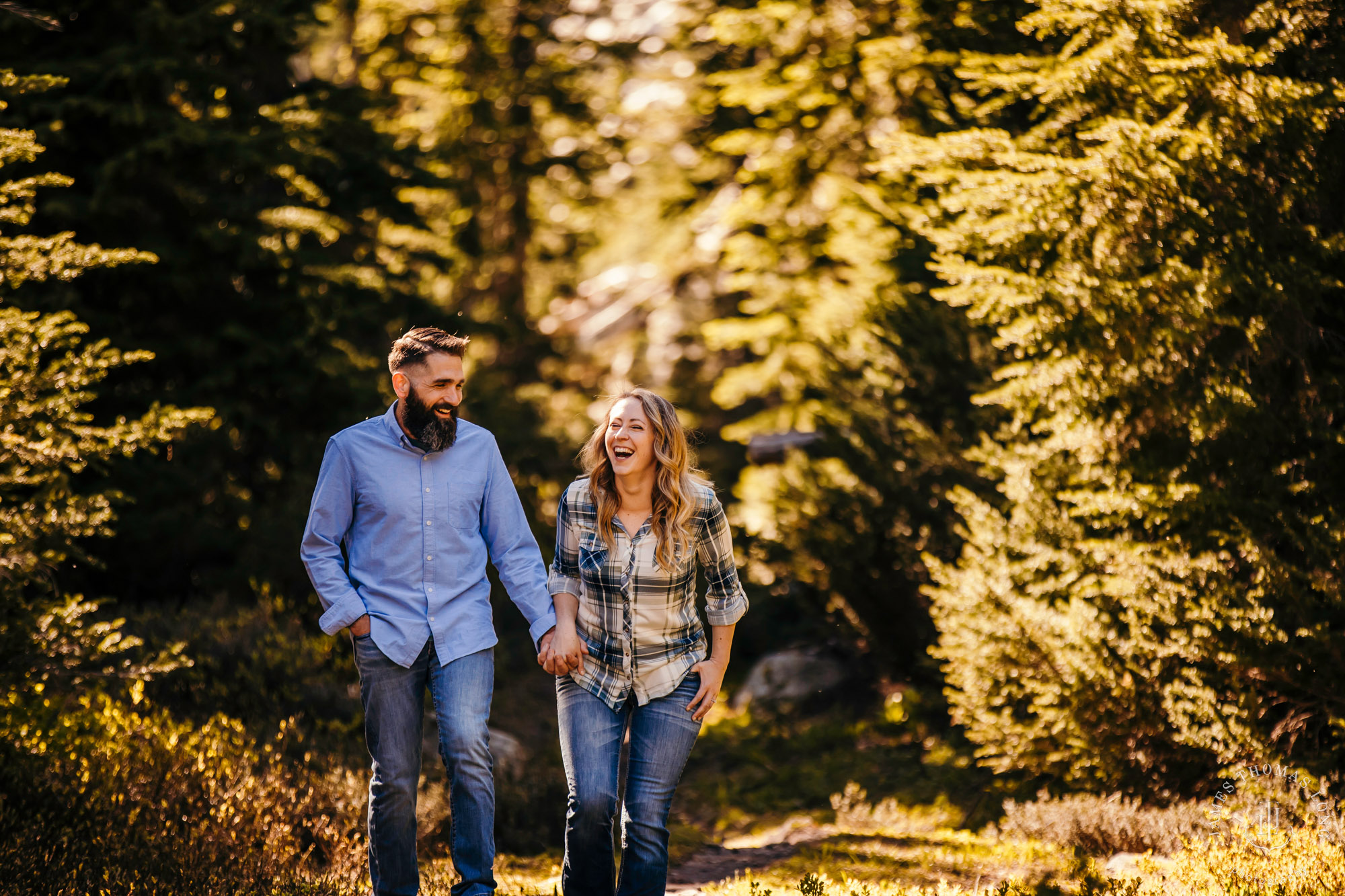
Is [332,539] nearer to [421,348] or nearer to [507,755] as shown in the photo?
[421,348]

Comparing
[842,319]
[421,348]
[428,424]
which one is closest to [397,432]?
[428,424]

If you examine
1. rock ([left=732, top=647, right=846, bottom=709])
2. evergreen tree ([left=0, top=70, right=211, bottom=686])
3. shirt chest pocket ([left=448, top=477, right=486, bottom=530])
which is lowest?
rock ([left=732, top=647, right=846, bottom=709])

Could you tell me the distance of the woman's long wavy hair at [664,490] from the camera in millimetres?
4230

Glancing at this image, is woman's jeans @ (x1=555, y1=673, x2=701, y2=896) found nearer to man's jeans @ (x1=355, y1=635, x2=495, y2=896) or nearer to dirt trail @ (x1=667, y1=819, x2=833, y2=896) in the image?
man's jeans @ (x1=355, y1=635, x2=495, y2=896)

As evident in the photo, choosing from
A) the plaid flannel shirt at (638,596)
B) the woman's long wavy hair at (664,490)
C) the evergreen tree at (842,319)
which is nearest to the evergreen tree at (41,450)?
the plaid flannel shirt at (638,596)

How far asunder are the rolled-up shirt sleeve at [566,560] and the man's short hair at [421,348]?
2.62 ft

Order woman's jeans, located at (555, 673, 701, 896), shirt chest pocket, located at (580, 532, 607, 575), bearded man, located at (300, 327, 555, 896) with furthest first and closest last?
1. shirt chest pocket, located at (580, 532, 607, 575)
2. bearded man, located at (300, 327, 555, 896)
3. woman's jeans, located at (555, 673, 701, 896)

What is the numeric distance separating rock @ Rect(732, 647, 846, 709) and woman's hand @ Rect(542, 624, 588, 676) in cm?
709

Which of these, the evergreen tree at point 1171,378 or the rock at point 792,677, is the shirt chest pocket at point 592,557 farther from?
the rock at point 792,677

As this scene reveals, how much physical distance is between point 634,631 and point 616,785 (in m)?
0.60

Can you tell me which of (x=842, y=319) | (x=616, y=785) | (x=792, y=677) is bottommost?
(x=792, y=677)

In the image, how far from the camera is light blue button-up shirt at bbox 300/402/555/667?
13.7 ft

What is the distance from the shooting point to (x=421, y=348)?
14.4 ft

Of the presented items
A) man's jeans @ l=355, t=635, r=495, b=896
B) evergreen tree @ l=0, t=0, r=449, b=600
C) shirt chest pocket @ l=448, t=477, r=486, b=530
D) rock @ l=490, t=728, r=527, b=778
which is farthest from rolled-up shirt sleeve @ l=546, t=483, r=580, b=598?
evergreen tree @ l=0, t=0, r=449, b=600
